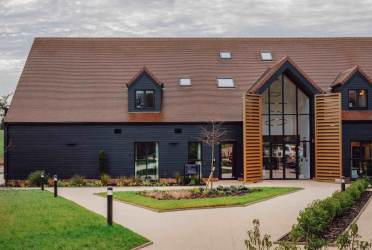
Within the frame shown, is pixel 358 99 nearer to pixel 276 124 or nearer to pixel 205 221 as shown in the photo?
pixel 276 124

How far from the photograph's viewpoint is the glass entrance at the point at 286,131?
1200 inches

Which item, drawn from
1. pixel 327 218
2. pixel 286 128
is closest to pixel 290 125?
pixel 286 128

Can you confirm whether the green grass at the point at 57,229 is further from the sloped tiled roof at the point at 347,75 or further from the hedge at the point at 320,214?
the sloped tiled roof at the point at 347,75

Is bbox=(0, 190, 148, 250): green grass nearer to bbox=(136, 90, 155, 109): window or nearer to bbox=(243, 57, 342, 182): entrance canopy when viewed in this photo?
bbox=(136, 90, 155, 109): window

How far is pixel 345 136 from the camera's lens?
3058 cm

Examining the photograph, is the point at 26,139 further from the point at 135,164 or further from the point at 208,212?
the point at 208,212

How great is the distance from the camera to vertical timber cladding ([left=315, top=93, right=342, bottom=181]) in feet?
95.5

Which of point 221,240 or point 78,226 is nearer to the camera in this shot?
point 221,240

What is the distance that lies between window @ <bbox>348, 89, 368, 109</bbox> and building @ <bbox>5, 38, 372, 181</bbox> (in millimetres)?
56

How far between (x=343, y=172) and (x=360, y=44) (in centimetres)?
1006

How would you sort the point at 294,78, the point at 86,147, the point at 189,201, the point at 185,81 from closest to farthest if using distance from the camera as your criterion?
the point at 189,201 → the point at 86,147 → the point at 294,78 → the point at 185,81

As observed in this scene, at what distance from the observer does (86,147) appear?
2980cm

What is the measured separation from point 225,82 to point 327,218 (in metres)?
19.4

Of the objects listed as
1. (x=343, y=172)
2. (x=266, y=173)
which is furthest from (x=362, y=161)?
(x=266, y=173)
